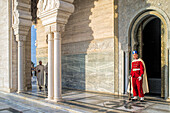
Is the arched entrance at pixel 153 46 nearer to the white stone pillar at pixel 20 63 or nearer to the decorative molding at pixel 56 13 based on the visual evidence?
the decorative molding at pixel 56 13

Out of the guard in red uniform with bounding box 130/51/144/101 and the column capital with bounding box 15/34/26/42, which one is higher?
the column capital with bounding box 15/34/26/42

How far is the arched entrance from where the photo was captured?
5.23m

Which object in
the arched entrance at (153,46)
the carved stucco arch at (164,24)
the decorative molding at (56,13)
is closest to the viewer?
the decorative molding at (56,13)

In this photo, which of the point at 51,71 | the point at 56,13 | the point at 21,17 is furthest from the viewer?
the point at 21,17

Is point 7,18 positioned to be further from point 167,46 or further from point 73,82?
point 167,46

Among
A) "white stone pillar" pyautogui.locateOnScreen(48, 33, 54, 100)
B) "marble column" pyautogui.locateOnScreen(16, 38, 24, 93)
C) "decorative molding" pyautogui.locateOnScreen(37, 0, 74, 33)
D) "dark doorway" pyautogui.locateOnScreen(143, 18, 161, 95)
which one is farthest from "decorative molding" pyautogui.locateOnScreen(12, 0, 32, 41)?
"dark doorway" pyautogui.locateOnScreen(143, 18, 161, 95)

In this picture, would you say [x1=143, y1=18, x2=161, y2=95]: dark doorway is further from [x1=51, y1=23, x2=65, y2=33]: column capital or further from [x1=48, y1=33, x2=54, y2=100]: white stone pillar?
[x1=48, y1=33, x2=54, y2=100]: white stone pillar

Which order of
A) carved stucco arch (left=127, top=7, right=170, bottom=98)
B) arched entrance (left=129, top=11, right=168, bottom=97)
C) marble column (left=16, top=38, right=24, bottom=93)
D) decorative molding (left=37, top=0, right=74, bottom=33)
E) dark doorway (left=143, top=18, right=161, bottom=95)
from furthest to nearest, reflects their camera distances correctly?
marble column (left=16, top=38, right=24, bottom=93) → dark doorway (left=143, top=18, right=161, bottom=95) → arched entrance (left=129, top=11, right=168, bottom=97) → carved stucco arch (left=127, top=7, right=170, bottom=98) → decorative molding (left=37, top=0, right=74, bottom=33)

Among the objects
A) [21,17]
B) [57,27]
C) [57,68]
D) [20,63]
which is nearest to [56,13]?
[57,27]

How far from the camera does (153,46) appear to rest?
7090mm

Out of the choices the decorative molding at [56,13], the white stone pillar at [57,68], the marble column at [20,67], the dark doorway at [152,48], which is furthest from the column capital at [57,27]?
the dark doorway at [152,48]

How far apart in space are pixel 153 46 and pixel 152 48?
0.09 meters

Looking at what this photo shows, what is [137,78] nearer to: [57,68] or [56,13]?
[57,68]

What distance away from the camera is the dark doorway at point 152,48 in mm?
6885
